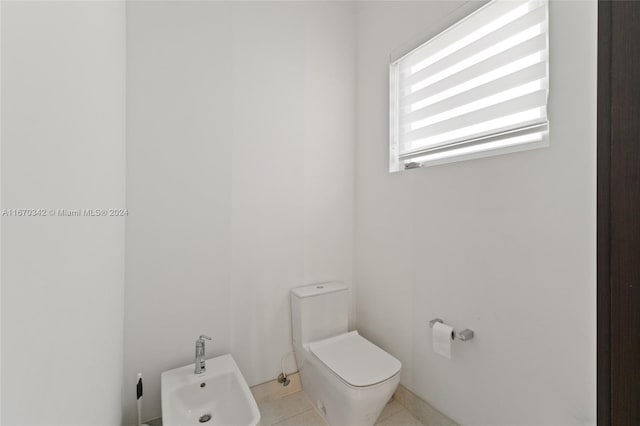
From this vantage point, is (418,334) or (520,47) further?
(418,334)

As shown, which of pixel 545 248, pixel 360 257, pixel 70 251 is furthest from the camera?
pixel 360 257

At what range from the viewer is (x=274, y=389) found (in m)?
1.78

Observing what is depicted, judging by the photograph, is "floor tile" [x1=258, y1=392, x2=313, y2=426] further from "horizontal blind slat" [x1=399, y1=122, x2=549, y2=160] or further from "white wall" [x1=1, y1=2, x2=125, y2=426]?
"horizontal blind slat" [x1=399, y1=122, x2=549, y2=160]

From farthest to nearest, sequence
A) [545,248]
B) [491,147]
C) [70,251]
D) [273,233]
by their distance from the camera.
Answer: [273,233]
[491,147]
[545,248]
[70,251]

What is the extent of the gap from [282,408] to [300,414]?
12 centimetres

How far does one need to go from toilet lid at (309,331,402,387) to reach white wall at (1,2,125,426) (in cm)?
108

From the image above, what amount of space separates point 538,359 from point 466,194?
0.76 m

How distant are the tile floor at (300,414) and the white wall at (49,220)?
125cm

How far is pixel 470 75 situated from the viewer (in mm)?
1392

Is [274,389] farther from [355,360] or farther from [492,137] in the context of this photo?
[492,137]

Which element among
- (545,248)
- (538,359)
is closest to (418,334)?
(538,359)

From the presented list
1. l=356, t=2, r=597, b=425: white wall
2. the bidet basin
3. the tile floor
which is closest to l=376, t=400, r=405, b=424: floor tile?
the tile floor

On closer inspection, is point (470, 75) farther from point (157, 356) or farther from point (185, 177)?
point (157, 356)

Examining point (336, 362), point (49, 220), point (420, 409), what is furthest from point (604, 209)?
point (420, 409)
